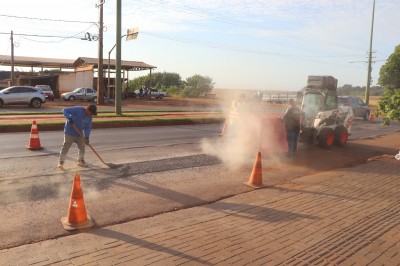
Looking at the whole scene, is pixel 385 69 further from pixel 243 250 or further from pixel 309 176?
pixel 243 250

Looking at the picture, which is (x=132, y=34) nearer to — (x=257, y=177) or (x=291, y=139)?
(x=291, y=139)

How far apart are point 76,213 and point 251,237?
2361 mm

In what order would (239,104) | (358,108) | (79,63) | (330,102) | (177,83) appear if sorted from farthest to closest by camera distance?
(177,83), (79,63), (358,108), (239,104), (330,102)

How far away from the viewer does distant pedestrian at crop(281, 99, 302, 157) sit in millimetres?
10570

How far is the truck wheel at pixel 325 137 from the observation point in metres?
12.1

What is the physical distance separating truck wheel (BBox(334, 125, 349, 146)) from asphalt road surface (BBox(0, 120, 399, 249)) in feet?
2.27

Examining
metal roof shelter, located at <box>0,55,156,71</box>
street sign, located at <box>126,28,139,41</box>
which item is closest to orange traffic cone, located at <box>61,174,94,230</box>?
street sign, located at <box>126,28,139,41</box>

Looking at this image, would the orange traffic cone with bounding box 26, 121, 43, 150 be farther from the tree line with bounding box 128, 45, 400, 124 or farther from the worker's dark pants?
the tree line with bounding box 128, 45, 400, 124

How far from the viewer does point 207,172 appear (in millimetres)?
8367

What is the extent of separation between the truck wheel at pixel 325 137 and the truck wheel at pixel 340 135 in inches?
16.8

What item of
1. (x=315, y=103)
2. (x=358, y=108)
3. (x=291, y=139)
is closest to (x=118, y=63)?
(x=315, y=103)

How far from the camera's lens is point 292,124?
1057cm

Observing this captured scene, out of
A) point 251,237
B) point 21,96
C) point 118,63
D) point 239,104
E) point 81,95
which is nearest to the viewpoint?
point 251,237

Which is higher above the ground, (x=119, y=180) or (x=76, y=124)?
(x=76, y=124)
